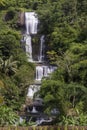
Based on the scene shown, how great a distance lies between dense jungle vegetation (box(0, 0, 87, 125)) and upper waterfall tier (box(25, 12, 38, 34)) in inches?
29.7

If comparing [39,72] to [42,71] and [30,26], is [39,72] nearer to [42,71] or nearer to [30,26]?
[42,71]

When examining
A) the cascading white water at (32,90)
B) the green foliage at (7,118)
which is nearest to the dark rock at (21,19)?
the cascading white water at (32,90)

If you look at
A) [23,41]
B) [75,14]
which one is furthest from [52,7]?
[23,41]

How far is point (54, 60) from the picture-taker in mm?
38688

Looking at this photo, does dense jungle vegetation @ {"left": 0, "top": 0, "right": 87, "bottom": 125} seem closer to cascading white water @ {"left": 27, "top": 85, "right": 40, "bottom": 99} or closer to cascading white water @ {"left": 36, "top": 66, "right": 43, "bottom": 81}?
cascading white water @ {"left": 27, "top": 85, "right": 40, "bottom": 99}

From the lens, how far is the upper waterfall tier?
146ft

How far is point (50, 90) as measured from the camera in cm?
2895

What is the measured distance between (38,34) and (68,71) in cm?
1245

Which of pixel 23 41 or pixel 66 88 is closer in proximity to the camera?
pixel 66 88

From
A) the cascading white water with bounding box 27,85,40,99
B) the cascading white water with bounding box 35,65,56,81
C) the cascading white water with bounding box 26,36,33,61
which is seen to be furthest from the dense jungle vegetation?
the cascading white water with bounding box 26,36,33,61

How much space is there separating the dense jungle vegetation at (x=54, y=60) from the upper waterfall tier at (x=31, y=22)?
755 mm

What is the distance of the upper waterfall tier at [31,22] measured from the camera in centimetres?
4441

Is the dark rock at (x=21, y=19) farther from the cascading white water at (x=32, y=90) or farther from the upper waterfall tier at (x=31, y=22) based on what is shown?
the cascading white water at (x=32, y=90)

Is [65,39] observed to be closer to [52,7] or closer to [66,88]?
[52,7]
